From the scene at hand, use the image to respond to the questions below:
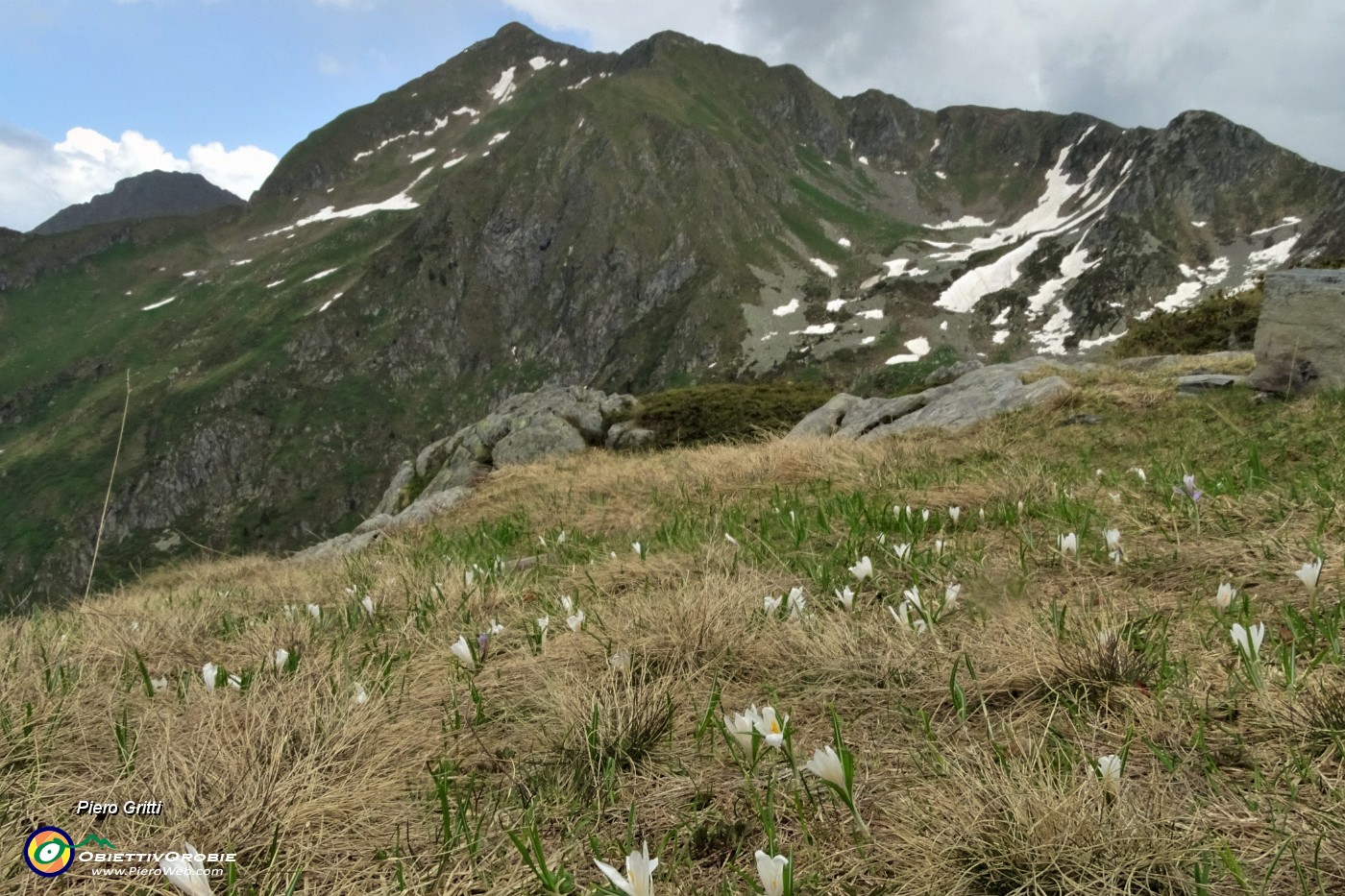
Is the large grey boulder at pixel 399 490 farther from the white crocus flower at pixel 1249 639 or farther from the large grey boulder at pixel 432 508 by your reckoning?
the white crocus flower at pixel 1249 639

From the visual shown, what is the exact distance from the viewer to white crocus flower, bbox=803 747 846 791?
1781 millimetres

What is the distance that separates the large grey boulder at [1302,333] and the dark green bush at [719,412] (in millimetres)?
14668

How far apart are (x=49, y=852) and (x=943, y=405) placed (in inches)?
637

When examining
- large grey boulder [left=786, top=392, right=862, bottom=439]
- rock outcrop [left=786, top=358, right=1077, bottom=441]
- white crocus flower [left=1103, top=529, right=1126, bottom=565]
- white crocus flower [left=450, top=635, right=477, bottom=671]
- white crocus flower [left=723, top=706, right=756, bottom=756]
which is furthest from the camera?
large grey boulder [left=786, top=392, right=862, bottom=439]

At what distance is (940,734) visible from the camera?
2.42 meters

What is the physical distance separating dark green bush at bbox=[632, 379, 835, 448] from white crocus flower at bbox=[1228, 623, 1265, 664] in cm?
2190

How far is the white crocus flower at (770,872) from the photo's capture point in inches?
58.6

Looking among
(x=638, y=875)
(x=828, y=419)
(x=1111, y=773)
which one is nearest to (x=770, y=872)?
(x=638, y=875)

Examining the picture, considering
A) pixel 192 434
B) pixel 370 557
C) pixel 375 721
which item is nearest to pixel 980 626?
pixel 375 721

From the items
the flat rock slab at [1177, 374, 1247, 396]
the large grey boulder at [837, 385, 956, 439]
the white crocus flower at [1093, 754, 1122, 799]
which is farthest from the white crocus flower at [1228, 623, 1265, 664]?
the large grey boulder at [837, 385, 956, 439]

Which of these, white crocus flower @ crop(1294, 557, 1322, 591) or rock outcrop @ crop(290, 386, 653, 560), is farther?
rock outcrop @ crop(290, 386, 653, 560)

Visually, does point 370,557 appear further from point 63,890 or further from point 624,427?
point 624,427

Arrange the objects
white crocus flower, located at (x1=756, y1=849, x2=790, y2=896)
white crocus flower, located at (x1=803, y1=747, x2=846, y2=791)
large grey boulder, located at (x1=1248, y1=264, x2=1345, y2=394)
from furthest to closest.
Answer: large grey boulder, located at (x1=1248, y1=264, x2=1345, y2=394) → white crocus flower, located at (x1=803, y1=747, x2=846, y2=791) → white crocus flower, located at (x1=756, y1=849, x2=790, y2=896)

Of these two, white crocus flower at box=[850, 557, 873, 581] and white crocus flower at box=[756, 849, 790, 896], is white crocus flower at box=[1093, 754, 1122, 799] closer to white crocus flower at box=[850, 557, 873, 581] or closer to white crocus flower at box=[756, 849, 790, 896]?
white crocus flower at box=[756, 849, 790, 896]
